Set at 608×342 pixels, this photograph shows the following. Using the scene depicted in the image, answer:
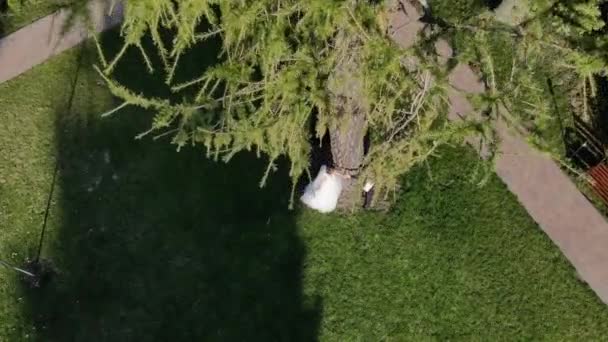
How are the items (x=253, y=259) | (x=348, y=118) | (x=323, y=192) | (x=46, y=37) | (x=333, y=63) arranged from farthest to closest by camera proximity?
(x=46, y=37)
(x=253, y=259)
(x=323, y=192)
(x=348, y=118)
(x=333, y=63)

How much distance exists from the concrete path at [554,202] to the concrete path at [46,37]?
405 cm

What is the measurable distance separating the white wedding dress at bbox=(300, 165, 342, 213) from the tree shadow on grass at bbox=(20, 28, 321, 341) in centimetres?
33

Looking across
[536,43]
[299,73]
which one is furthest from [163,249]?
[536,43]

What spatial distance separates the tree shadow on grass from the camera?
23.6 feet

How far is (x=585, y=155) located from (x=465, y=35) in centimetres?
331

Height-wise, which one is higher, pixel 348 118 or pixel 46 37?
pixel 46 37

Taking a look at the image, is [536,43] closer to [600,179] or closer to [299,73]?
[299,73]

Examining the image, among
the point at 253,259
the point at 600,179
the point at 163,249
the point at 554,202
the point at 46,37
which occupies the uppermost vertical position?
the point at 46,37

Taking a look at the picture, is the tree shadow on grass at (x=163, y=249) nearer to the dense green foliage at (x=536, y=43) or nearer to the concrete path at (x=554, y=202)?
the concrete path at (x=554, y=202)

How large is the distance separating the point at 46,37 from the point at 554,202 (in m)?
6.02

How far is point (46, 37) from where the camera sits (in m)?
8.23

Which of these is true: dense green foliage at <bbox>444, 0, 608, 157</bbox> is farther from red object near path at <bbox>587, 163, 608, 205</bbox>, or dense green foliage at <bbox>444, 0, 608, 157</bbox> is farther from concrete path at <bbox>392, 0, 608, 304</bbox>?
red object near path at <bbox>587, 163, 608, 205</bbox>

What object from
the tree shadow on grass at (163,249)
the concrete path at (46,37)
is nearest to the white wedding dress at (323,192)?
the tree shadow on grass at (163,249)

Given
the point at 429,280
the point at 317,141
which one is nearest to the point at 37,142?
the point at 317,141
